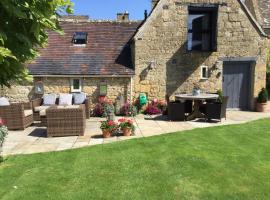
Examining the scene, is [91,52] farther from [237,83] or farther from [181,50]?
[237,83]

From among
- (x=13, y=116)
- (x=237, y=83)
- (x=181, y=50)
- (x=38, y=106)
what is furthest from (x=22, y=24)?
(x=237, y=83)

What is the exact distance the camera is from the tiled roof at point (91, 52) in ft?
50.3

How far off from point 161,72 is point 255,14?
1050 centimetres

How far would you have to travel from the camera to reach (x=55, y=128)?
1027cm

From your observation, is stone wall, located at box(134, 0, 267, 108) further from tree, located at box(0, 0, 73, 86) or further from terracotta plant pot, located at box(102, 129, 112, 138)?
tree, located at box(0, 0, 73, 86)

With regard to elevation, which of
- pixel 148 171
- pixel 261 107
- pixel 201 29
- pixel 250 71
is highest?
pixel 201 29

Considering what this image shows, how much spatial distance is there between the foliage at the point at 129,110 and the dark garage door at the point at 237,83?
5.14 meters

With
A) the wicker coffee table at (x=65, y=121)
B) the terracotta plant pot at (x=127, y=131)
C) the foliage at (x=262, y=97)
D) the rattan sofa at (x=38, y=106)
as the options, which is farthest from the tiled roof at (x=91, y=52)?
the foliage at (x=262, y=97)

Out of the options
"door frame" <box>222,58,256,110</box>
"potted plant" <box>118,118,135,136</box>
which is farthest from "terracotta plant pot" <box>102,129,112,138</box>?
"door frame" <box>222,58,256,110</box>

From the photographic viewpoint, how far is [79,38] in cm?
1691

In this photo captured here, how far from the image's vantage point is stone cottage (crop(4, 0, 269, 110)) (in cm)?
1534

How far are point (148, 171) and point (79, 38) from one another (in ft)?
39.1

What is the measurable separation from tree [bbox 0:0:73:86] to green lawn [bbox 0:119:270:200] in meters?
2.83

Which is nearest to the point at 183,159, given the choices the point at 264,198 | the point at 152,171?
the point at 152,171
